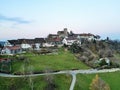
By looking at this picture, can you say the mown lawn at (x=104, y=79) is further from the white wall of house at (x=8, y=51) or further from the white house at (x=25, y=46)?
the white house at (x=25, y=46)

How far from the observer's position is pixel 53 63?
9969cm

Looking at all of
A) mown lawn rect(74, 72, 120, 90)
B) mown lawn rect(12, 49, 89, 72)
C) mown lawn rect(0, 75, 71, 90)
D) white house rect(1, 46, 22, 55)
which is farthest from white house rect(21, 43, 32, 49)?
mown lawn rect(74, 72, 120, 90)

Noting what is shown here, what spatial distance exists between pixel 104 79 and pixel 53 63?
22604mm

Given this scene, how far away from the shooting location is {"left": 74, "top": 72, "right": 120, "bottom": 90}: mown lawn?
3040 inches

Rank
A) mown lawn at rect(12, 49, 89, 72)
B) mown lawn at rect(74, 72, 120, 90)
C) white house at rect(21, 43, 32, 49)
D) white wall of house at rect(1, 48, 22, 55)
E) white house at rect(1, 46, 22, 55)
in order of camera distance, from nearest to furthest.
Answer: mown lawn at rect(74, 72, 120, 90) < mown lawn at rect(12, 49, 89, 72) < white wall of house at rect(1, 48, 22, 55) < white house at rect(1, 46, 22, 55) < white house at rect(21, 43, 32, 49)

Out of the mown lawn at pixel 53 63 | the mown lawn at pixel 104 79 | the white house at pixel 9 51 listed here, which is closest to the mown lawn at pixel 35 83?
the mown lawn at pixel 104 79

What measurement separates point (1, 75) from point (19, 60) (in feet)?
52.1

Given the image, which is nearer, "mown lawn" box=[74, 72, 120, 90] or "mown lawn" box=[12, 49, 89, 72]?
"mown lawn" box=[74, 72, 120, 90]

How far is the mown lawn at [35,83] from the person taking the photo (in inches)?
2960

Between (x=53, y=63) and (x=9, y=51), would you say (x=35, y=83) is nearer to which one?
(x=53, y=63)

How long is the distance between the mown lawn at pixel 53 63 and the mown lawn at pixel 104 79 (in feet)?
36.3

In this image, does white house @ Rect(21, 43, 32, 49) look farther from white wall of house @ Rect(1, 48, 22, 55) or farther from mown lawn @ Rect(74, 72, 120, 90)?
mown lawn @ Rect(74, 72, 120, 90)

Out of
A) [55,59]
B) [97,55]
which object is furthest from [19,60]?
[97,55]

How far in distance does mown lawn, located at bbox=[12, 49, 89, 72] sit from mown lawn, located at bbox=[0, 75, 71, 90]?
27.8 ft
